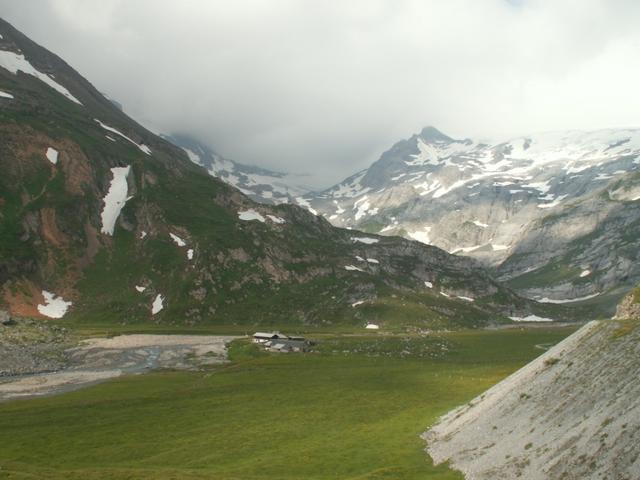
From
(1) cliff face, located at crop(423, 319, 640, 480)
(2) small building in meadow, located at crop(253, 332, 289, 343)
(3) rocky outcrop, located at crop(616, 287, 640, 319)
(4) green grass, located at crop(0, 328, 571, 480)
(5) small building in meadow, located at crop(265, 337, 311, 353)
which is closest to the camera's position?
(1) cliff face, located at crop(423, 319, 640, 480)

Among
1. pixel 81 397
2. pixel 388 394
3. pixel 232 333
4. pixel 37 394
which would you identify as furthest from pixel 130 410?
pixel 232 333

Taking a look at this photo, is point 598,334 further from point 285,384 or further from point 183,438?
point 285,384

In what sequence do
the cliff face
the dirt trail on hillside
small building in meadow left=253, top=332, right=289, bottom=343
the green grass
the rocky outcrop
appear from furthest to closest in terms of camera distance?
small building in meadow left=253, top=332, right=289, bottom=343 < the dirt trail on hillside < the green grass < the rocky outcrop < the cliff face

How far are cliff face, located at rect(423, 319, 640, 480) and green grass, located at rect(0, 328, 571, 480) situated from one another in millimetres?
3989

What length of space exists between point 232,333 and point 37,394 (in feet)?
349

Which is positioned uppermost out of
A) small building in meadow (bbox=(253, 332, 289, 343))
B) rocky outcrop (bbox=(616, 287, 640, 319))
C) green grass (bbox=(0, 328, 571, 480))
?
rocky outcrop (bbox=(616, 287, 640, 319))

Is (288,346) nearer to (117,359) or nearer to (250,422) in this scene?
(117,359)

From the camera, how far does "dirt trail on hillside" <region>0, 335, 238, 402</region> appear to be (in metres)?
93.8

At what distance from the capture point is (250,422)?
225 ft

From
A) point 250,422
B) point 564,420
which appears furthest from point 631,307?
point 250,422

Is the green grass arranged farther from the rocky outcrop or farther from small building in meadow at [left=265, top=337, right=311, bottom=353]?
the rocky outcrop

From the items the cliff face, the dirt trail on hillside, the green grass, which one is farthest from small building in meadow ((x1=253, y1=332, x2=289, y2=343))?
the cliff face

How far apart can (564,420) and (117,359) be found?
112 metres

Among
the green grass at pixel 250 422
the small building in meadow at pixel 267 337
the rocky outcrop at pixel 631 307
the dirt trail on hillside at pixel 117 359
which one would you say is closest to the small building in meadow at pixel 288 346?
the small building in meadow at pixel 267 337
